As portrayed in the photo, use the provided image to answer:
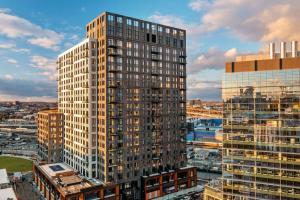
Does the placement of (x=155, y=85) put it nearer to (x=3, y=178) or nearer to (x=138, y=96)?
(x=138, y=96)

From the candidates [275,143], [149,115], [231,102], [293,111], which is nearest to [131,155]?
[149,115]

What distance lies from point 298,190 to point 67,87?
94.7 m

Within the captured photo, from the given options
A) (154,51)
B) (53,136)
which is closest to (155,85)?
(154,51)

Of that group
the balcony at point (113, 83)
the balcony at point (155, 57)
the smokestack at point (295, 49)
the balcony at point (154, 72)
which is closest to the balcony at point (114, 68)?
the balcony at point (113, 83)

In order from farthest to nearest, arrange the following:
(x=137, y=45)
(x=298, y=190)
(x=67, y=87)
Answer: (x=67, y=87), (x=137, y=45), (x=298, y=190)

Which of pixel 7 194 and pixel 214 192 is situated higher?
pixel 7 194

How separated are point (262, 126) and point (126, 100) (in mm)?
45456

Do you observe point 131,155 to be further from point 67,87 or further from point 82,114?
point 67,87

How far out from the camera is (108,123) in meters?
91.7

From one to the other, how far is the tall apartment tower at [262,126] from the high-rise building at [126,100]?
32.8 metres

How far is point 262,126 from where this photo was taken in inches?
2835

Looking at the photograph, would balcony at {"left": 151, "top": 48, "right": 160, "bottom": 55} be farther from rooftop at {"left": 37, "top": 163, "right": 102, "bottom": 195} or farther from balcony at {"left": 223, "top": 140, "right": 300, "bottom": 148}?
rooftop at {"left": 37, "top": 163, "right": 102, "bottom": 195}

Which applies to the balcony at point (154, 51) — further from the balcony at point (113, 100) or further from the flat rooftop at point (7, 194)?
the flat rooftop at point (7, 194)

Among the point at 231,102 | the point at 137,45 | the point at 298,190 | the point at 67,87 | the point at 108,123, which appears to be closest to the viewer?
the point at 298,190
